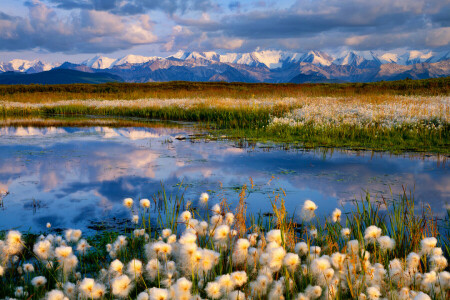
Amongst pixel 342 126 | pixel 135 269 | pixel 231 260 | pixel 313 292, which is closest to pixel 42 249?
pixel 135 269

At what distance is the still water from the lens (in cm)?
607

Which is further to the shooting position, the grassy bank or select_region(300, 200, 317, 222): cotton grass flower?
the grassy bank

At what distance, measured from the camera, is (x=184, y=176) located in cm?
818

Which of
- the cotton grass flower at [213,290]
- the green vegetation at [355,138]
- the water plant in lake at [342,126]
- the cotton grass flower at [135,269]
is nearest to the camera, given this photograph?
the cotton grass flower at [213,290]

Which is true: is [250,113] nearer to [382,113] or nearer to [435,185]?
[382,113]

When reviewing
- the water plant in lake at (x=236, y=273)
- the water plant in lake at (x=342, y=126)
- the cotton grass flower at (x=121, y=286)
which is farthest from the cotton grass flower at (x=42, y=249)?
the water plant in lake at (x=342, y=126)

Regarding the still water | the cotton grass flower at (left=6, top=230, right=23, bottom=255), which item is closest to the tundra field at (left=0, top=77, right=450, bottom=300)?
the cotton grass flower at (left=6, top=230, right=23, bottom=255)

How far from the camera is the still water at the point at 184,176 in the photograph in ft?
19.9

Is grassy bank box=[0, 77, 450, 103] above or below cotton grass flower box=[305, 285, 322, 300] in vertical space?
above

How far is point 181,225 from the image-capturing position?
5191 mm

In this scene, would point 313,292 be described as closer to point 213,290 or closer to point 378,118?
point 213,290

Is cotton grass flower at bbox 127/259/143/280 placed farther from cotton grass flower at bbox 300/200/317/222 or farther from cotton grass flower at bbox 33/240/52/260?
cotton grass flower at bbox 300/200/317/222

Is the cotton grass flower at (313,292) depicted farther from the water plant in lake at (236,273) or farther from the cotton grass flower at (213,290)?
the cotton grass flower at (213,290)

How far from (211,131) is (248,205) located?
10.5m
